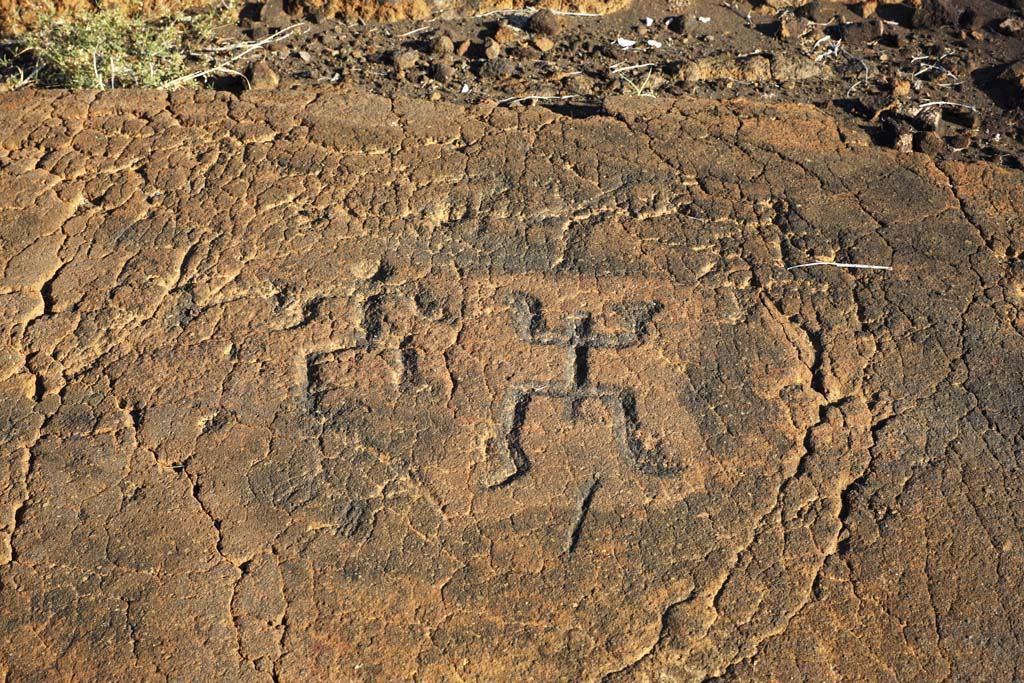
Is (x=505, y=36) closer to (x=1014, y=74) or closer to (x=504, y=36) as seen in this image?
(x=504, y=36)

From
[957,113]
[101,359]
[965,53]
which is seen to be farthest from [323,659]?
[965,53]

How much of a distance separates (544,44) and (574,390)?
2.17m

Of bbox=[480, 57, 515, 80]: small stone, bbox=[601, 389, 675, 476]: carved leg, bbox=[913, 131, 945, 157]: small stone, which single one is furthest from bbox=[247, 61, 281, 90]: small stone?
bbox=[913, 131, 945, 157]: small stone

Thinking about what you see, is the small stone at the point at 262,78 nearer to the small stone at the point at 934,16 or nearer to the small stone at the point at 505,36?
the small stone at the point at 505,36

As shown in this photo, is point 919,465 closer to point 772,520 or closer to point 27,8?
point 772,520

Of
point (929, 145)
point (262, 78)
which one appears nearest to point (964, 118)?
point (929, 145)

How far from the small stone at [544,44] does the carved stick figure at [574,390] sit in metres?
1.79

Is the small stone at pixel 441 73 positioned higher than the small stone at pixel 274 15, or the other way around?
the small stone at pixel 274 15

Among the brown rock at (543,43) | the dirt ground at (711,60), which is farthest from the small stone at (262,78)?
the brown rock at (543,43)

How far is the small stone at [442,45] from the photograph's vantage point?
13.8ft

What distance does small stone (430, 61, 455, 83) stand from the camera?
4.09m

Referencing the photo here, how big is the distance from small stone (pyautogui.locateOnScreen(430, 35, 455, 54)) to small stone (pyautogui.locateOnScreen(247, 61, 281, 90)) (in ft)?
2.34

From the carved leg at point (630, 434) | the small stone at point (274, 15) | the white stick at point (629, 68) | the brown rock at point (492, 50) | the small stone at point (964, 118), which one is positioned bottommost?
the small stone at point (964, 118)

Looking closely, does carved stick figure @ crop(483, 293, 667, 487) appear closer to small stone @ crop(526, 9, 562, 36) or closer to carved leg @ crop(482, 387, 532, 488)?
carved leg @ crop(482, 387, 532, 488)
